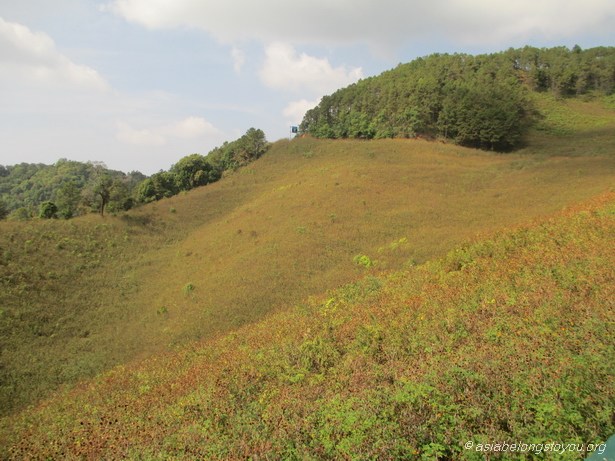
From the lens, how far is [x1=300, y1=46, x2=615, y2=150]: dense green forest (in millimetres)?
64500

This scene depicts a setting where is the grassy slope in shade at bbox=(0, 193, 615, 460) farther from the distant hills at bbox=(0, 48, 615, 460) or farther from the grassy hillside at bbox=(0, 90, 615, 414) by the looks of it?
the grassy hillside at bbox=(0, 90, 615, 414)

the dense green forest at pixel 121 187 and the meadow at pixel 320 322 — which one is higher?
the dense green forest at pixel 121 187

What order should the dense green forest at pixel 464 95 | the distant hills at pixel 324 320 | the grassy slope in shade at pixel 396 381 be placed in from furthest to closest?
1. the dense green forest at pixel 464 95
2. the distant hills at pixel 324 320
3. the grassy slope in shade at pixel 396 381

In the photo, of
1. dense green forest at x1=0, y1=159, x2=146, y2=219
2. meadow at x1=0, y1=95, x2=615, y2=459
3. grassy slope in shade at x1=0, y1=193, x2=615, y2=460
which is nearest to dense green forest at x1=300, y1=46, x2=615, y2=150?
meadow at x1=0, y1=95, x2=615, y2=459

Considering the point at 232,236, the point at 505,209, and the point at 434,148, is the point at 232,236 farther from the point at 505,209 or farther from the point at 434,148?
the point at 434,148

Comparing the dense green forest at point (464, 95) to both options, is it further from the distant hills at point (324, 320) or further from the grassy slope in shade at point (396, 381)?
the grassy slope in shade at point (396, 381)

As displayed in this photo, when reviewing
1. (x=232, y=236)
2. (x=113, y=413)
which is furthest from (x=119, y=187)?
(x=113, y=413)

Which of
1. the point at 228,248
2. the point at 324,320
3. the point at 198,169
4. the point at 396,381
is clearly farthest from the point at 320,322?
the point at 198,169

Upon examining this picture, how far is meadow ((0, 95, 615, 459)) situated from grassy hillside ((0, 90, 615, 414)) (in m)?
0.19

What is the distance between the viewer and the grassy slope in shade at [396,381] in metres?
6.09

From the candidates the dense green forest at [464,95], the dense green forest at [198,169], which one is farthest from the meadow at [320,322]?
the dense green forest at [464,95]

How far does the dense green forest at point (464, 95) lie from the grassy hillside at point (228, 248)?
12.7 m

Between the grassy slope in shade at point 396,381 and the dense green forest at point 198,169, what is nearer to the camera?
the grassy slope in shade at point 396,381

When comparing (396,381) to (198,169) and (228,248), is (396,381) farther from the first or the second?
(198,169)
